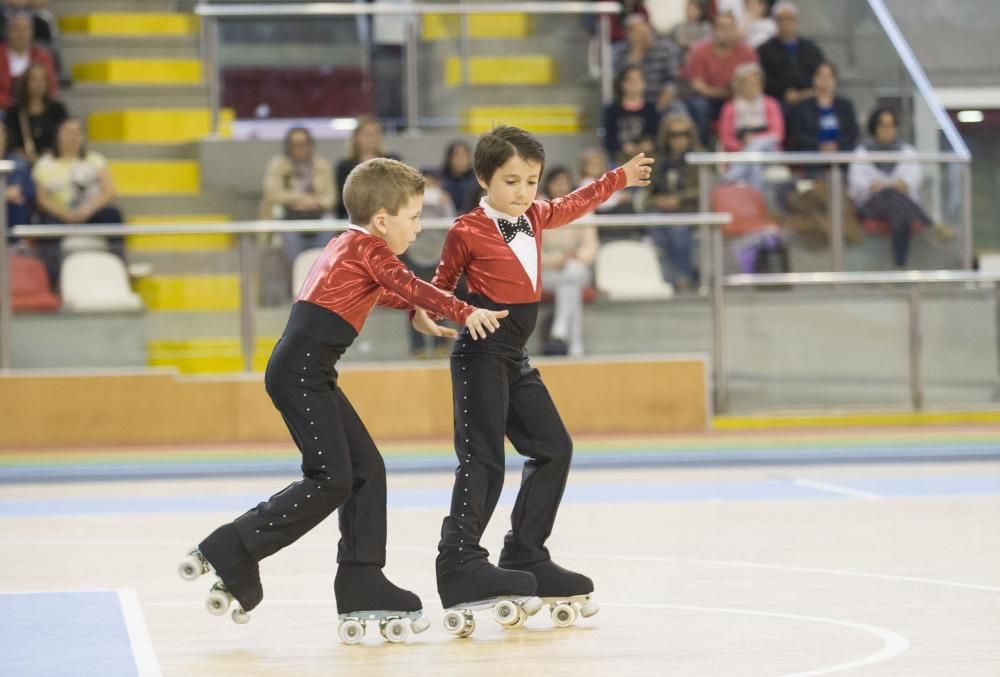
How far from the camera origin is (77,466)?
1218 cm

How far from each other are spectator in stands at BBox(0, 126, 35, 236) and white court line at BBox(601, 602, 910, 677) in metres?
8.04

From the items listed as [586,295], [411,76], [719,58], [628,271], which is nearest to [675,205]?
[628,271]

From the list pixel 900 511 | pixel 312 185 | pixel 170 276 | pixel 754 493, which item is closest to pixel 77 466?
pixel 170 276

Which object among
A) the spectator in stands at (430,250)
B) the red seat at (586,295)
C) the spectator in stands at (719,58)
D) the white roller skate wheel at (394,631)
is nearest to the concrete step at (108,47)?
the spectator in stands at (430,250)

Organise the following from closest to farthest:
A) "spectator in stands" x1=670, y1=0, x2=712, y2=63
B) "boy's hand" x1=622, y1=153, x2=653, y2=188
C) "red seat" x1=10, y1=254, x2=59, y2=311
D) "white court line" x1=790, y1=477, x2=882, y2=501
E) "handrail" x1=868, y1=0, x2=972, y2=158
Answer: "boy's hand" x1=622, y1=153, x2=653, y2=188 < "white court line" x1=790, y1=477, x2=882, y2=501 < "red seat" x1=10, y1=254, x2=59, y2=311 < "handrail" x1=868, y1=0, x2=972, y2=158 < "spectator in stands" x1=670, y1=0, x2=712, y2=63

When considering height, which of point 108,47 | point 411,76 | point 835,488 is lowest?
point 835,488

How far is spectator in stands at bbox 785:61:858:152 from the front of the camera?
15195mm

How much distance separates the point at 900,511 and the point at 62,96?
10221 mm

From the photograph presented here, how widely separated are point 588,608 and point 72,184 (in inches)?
355

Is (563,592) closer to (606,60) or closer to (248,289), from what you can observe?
(248,289)

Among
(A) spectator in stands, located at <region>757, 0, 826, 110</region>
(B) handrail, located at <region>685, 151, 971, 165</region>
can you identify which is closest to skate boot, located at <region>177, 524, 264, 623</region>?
(B) handrail, located at <region>685, 151, 971, 165</region>

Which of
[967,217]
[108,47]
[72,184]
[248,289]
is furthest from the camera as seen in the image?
[108,47]

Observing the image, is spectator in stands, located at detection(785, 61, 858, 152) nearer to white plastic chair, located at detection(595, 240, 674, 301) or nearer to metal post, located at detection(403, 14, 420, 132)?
white plastic chair, located at detection(595, 240, 674, 301)

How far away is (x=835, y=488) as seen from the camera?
10383 millimetres
